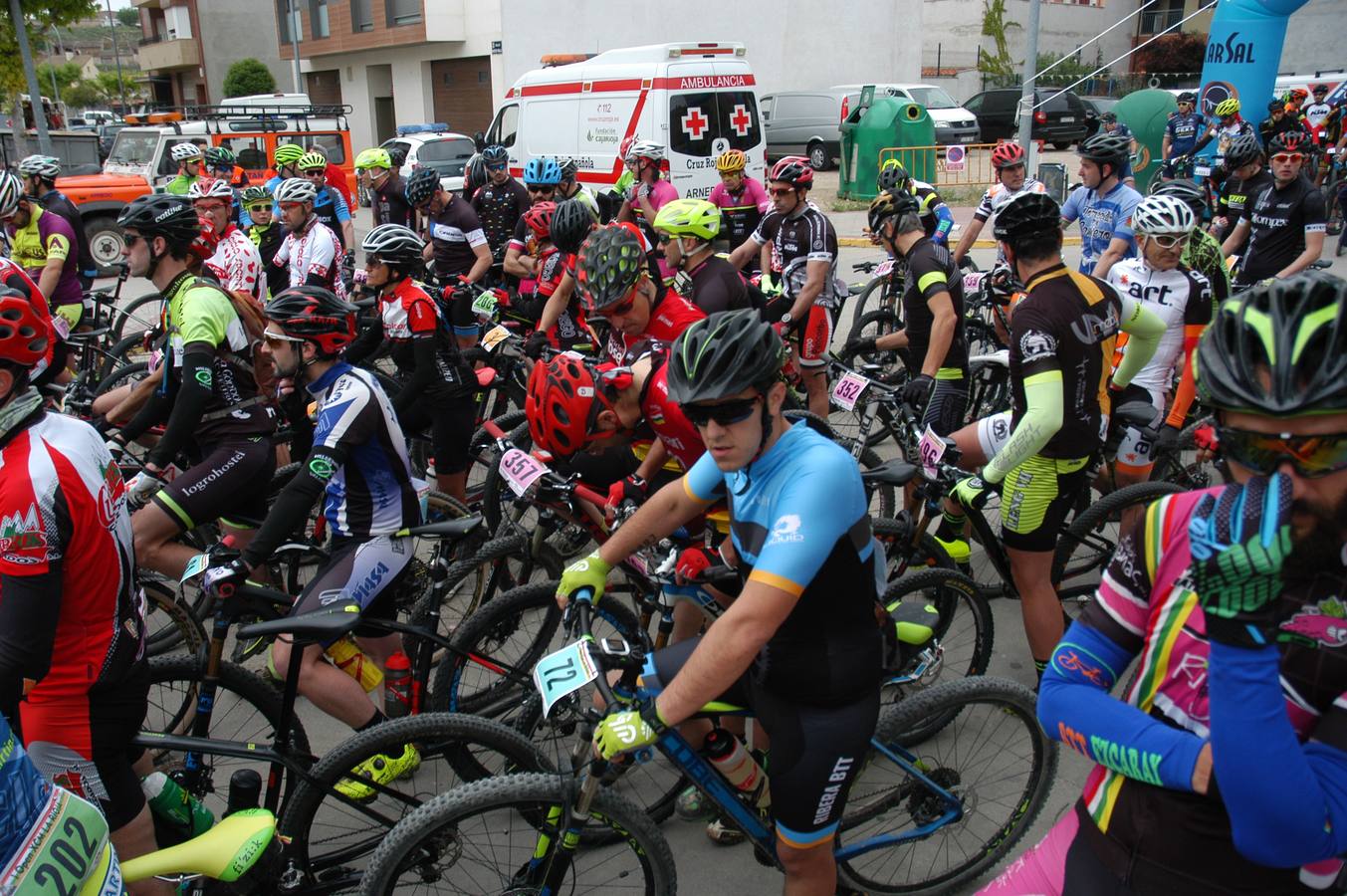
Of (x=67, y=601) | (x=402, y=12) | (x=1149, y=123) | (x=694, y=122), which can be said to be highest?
(x=402, y=12)

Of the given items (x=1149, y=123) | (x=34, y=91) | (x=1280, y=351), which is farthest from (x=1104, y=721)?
(x=34, y=91)

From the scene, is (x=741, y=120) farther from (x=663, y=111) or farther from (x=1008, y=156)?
(x=1008, y=156)

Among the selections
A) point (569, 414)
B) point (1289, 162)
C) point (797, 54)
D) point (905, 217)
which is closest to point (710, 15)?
point (797, 54)

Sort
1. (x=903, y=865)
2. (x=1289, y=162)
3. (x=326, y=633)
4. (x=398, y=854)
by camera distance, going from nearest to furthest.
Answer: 1. (x=398, y=854)
2. (x=326, y=633)
3. (x=903, y=865)
4. (x=1289, y=162)

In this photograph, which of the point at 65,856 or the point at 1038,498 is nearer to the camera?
the point at 65,856

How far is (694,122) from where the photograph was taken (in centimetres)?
1433

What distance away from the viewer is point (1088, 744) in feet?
5.98

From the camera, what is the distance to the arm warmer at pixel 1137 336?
4.29 metres

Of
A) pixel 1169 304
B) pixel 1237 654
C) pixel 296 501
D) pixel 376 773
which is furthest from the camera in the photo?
pixel 1169 304

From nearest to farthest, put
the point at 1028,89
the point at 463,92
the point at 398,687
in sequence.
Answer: the point at 398,687, the point at 1028,89, the point at 463,92

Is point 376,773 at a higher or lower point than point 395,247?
lower

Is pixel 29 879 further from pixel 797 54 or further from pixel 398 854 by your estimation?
pixel 797 54

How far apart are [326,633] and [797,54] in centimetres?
3426

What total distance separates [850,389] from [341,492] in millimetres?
2646
